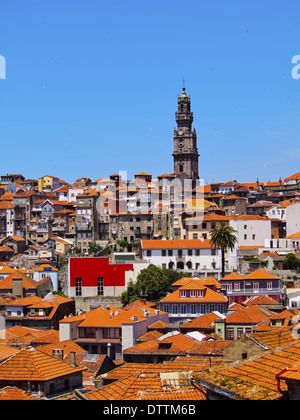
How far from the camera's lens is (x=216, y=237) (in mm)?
71188

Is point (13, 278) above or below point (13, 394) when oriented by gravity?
above

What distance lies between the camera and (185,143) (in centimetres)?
12825

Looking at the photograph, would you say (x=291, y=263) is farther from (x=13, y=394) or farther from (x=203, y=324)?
(x=13, y=394)

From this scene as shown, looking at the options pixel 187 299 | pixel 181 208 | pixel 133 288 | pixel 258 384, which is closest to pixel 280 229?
pixel 181 208

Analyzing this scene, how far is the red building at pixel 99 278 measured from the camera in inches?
2918

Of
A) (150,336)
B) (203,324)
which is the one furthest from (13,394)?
(203,324)

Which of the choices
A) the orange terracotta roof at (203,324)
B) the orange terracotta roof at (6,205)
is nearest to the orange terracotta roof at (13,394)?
the orange terracotta roof at (203,324)

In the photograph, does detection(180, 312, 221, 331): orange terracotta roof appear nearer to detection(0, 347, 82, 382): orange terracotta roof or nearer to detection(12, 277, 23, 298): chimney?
detection(0, 347, 82, 382): orange terracotta roof

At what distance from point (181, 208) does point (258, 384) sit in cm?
8326

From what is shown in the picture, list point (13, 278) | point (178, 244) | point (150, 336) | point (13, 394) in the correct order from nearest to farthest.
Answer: point (13, 394)
point (150, 336)
point (13, 278)
point (178, 244)

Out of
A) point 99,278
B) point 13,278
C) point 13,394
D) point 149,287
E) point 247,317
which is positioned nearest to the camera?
point 13,394

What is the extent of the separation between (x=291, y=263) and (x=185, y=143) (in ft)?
198

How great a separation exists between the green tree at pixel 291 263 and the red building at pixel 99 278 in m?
16.7

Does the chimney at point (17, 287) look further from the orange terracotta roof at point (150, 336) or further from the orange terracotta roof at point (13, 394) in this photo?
the orange terracotta roof at point (13, 394)
